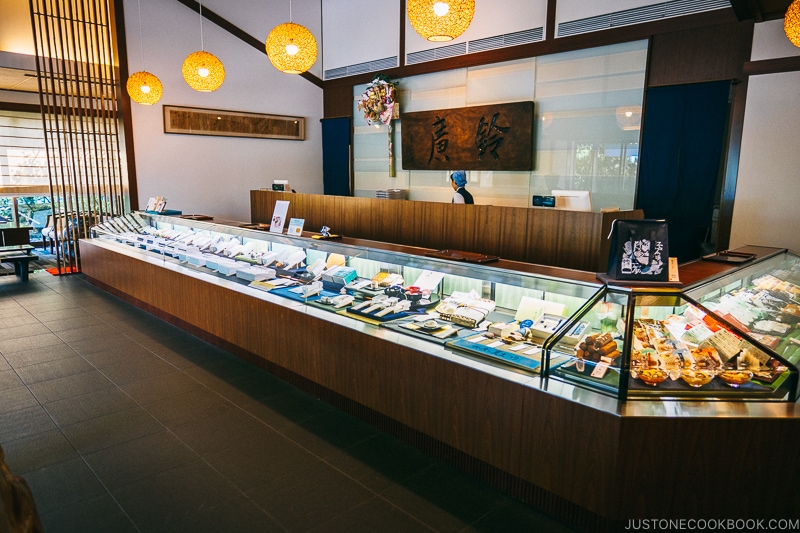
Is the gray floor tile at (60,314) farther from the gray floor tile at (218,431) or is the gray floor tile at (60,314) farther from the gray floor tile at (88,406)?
the gray floor tile at (218,431)

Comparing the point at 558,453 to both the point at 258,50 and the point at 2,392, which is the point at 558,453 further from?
the point at 258,50

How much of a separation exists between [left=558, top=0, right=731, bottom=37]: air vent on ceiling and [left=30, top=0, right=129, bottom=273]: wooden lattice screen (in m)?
6.70

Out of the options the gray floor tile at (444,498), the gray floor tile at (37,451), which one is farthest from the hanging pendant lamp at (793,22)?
the gray floor tile at (37,451)

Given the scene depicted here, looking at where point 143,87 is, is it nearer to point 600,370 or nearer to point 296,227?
point 296,227

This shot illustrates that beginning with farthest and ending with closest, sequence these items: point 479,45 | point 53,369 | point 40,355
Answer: point 479,45 < point 40,355 < point 53,369

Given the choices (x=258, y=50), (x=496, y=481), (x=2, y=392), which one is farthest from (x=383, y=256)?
(x=258, y=50)

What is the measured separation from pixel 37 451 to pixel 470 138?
6.34m

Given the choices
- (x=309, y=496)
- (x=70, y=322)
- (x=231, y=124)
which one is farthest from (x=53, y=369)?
(x=231, y=124)

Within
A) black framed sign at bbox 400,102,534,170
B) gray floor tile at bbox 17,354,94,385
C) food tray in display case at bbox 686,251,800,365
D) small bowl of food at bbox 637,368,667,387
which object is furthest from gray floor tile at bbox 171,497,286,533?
black framed sign at bbox 400,102,534,170

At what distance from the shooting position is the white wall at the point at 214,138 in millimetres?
8008

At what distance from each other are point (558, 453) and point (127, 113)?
27.0 ft

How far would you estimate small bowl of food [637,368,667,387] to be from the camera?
211cm

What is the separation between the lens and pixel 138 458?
2.71 meters

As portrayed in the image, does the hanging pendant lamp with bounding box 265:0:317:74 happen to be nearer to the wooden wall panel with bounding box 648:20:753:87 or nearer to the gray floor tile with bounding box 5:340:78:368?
the gray floor tile with bounding box 5:340:78:368
